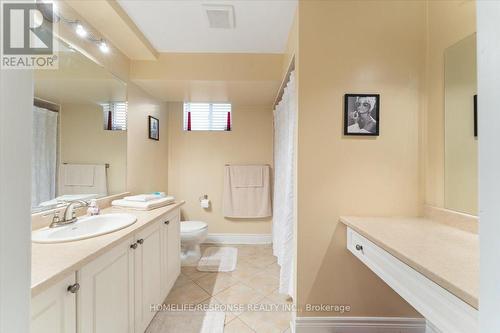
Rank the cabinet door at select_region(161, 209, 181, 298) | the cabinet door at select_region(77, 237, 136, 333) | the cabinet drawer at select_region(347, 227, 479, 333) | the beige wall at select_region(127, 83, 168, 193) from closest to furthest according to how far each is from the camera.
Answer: the cabinet drawer at select_region(347, 227, 479, 333), the cabinet door at select_region(77, 237, 136, 333), the cabinet door at select_region(161, 209, 181, 298), the beige wall at select_region(127, 83, 168, 193)

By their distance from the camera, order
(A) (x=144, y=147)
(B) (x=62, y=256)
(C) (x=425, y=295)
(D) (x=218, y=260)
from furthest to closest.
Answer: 1. (D) (x=218, y=260)
2. (A) (x=144, y=147)
3. (B) (x=62, y=256)
4. (C) (x=425, y=295)

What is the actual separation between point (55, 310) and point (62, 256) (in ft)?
0.66

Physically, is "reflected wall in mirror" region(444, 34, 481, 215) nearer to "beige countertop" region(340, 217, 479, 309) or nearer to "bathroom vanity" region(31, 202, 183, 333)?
"beige countertop" region(340, 217, 479, 309)

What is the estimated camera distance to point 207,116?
329 cm

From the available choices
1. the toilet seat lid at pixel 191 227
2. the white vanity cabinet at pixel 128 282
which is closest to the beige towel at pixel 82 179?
the white vanity cabinet at pixel 128 282

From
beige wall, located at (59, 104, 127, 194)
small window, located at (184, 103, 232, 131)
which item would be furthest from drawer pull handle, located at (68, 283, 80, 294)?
small window, located at (184, 103, 232, 131)

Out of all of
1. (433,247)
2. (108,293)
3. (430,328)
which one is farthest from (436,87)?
(108,293)

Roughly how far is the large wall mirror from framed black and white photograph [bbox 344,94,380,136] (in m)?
1.93

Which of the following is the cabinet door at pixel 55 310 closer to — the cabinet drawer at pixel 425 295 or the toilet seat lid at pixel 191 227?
the cabinet drawer at pixel 425 295

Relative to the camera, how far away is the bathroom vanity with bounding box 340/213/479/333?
705 mm

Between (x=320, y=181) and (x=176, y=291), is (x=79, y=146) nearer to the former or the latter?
(x=176, y=291)

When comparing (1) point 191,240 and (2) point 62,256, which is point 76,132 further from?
(1) point 191,240

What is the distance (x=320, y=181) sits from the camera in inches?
61.1

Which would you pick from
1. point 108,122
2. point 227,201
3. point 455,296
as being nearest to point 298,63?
point 455,296
